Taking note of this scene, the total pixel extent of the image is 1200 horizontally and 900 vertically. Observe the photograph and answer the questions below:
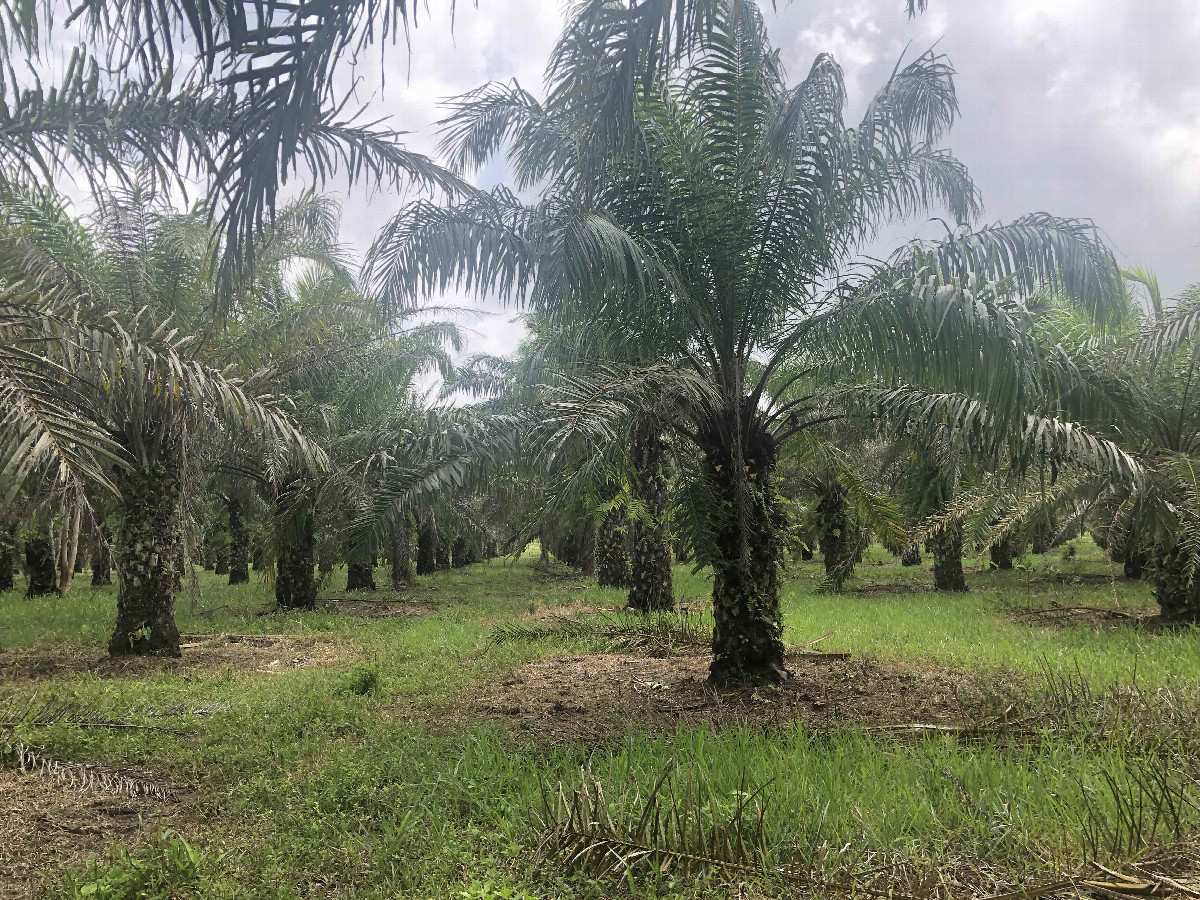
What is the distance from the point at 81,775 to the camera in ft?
12.6

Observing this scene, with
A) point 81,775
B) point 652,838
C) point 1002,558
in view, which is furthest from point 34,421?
point 1002,558

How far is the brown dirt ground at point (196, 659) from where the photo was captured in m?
7.56

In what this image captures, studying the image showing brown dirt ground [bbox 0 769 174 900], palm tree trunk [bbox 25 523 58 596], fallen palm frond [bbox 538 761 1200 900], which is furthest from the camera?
palm tree trunk [bbox 25 523 58 596]

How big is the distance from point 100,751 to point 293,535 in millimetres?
6850

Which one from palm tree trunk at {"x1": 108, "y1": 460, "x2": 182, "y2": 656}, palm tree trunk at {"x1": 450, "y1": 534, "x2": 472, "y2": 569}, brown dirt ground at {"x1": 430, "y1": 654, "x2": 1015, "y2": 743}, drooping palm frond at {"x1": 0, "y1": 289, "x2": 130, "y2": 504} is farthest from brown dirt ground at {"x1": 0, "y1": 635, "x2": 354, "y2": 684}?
palm tree trunk at {"x1": 450, "y1": 534, "x2": 472, "y2": 569}

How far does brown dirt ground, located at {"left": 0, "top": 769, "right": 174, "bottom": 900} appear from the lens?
3.18 metres

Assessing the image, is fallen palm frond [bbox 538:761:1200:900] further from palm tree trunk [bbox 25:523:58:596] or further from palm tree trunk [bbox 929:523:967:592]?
palm tree trunk [bbox 25:523:58:596]

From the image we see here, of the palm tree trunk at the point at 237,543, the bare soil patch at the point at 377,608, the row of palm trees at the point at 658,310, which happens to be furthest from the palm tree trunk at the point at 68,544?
the palm tree trunk at the point at 237,543

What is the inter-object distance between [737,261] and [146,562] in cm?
716

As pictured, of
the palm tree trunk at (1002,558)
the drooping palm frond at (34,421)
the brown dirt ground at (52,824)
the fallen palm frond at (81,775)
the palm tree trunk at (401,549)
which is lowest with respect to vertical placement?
the brown dirt ground at (52,824)

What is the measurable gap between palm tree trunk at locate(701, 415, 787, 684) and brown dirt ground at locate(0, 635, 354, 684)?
4.58 meters

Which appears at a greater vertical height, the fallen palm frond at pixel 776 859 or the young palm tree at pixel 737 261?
the young palm tree at pixel 737 261

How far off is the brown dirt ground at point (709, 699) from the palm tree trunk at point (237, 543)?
551 inches

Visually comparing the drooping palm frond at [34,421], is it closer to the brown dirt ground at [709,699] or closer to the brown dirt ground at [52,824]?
the brown dirt ground at [52,824]
